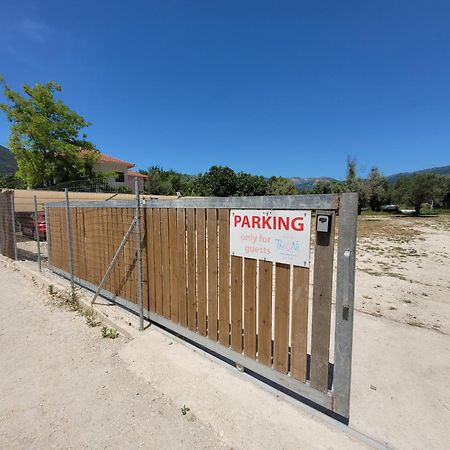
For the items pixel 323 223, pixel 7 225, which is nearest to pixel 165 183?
pixel 7 225

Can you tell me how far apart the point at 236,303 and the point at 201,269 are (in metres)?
0.58

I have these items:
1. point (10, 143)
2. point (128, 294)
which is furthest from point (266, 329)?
point (10, 143)

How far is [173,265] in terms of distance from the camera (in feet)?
11.5

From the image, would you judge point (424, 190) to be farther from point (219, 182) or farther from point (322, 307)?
point (322, 307)

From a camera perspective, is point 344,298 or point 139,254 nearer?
point 344,298

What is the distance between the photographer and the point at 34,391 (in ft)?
9.20

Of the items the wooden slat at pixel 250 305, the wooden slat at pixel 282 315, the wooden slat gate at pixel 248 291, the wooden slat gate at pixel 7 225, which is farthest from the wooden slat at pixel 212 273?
the wooden slat gate at pixel 7 225

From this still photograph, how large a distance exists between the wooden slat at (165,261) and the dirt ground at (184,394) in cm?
46

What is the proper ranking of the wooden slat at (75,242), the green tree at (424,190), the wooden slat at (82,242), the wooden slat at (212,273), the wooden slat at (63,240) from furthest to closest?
the green tree at (424,190) < the wooden slat at (63,240) < the wooden slat at (75,242) < the wooden slat at (82,242) < the wooden slat at (212,273)

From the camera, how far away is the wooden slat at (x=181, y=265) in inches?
129

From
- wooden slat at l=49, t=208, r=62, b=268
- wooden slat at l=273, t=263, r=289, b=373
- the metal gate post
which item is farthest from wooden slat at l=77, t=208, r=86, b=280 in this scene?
the metal gate post

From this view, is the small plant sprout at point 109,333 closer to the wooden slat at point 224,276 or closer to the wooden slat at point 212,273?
the wooden slat at point 212,273

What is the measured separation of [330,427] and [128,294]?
3.31 m

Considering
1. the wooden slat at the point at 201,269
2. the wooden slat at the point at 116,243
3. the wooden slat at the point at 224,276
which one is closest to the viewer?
the wooden slat at the point at 224,276
